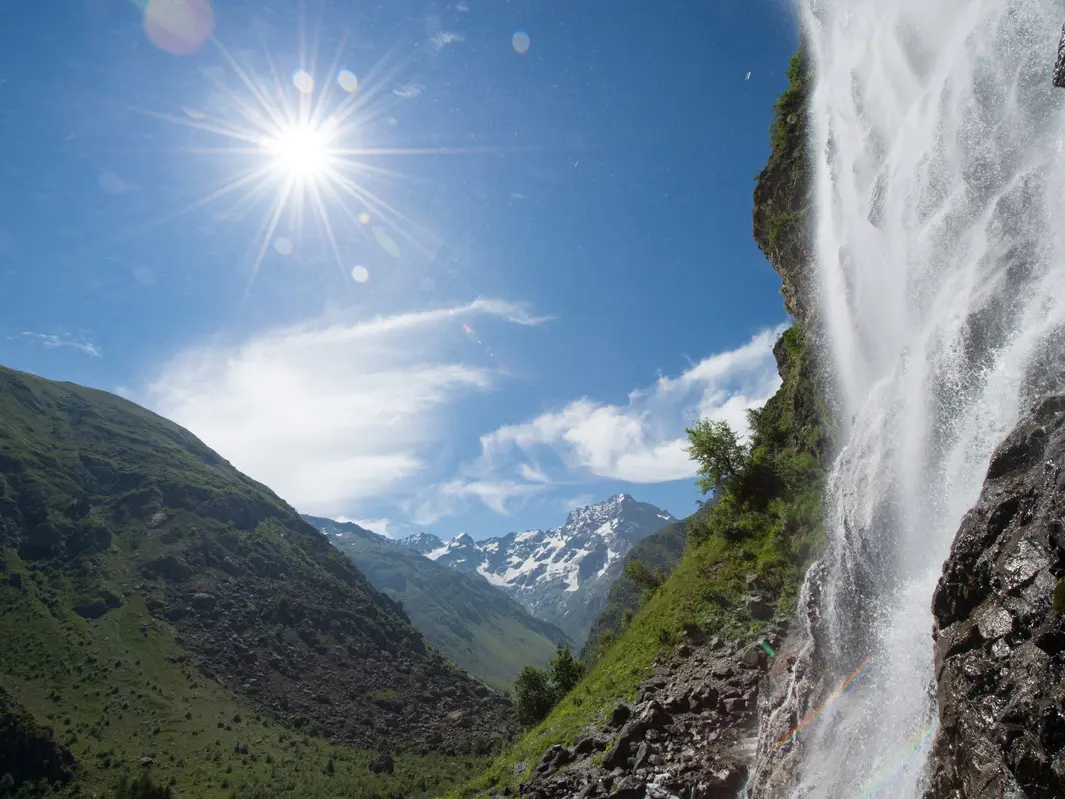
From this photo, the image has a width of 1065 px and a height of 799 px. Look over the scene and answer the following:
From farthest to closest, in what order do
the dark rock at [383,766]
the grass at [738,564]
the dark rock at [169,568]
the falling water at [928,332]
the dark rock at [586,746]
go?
the dark rock at [169,568] → the dark rock at [383,766] → the grass at [738,564] → the dark rock at [586,746] → the falling water at [928,332]

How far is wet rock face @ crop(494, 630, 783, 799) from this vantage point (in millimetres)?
21125

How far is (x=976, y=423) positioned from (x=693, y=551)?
3112 cm

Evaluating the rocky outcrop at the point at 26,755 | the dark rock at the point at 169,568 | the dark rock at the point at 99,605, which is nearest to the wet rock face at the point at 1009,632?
the rocky outcrop at the point at 26,755

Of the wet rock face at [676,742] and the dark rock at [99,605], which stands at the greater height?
the dark rock at [99,605]

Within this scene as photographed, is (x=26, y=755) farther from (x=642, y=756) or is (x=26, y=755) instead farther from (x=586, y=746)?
(x=642, y=756)

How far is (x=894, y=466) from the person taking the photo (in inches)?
822

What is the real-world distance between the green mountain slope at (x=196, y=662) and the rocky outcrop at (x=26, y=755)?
142 inches

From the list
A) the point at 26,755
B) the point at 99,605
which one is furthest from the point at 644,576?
the point at 99,605

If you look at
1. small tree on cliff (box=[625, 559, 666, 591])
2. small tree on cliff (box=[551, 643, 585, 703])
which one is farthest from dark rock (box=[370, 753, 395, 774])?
small tree on cliff (box=[625, 559, 666, 591])

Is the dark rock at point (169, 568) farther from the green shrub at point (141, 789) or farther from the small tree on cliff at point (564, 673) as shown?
the small tree on cliff at point (564, 673)

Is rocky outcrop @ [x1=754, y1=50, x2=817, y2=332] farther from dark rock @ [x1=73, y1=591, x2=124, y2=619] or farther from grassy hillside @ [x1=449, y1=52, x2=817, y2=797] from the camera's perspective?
dark rock @ [x1=73, y1=591, x2=124, y2=619]

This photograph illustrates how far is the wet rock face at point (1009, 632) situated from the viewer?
9.52 m

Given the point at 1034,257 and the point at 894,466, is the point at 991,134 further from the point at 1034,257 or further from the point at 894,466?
the point at 894,466

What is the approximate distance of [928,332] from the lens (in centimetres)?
2214
